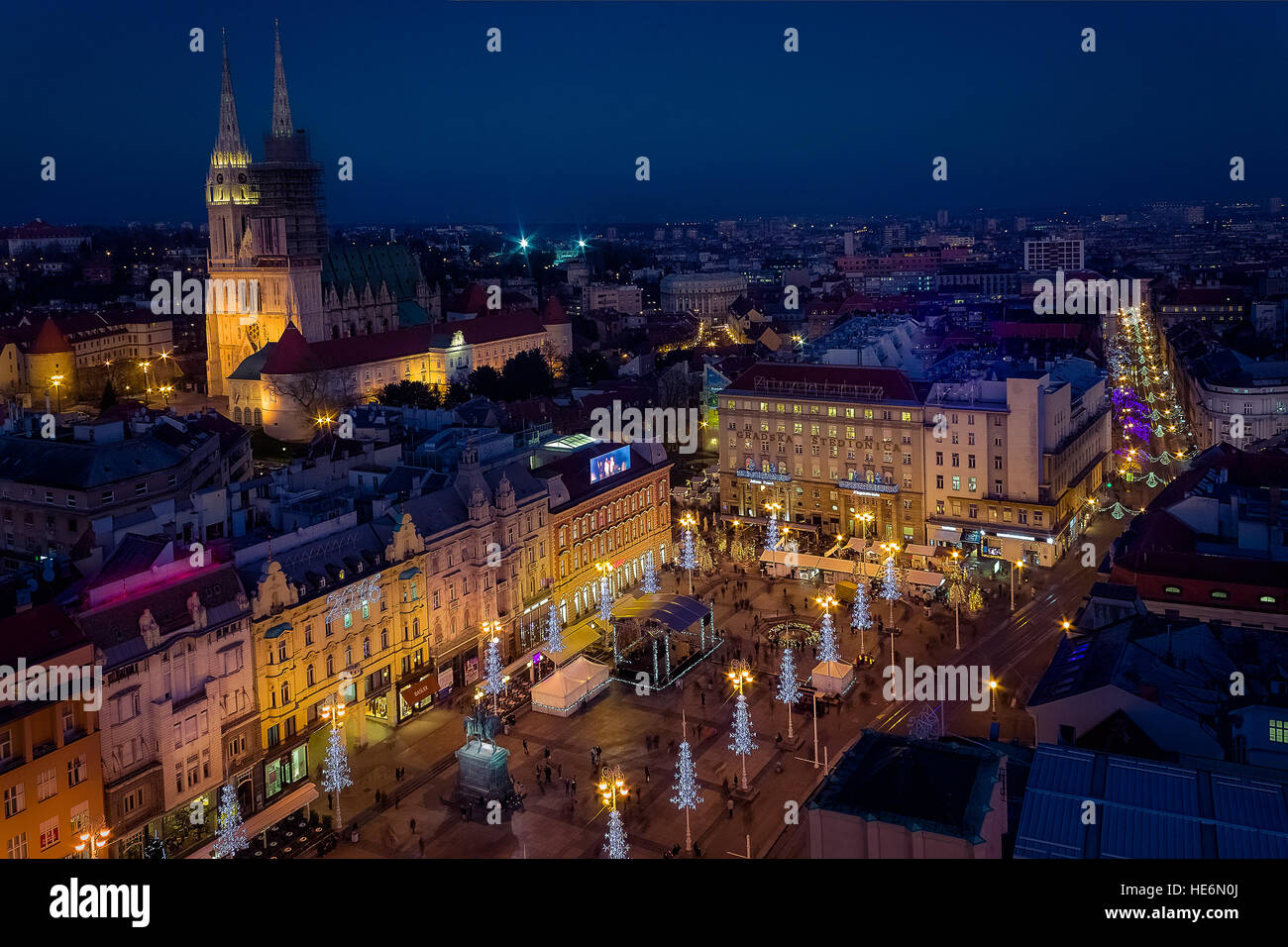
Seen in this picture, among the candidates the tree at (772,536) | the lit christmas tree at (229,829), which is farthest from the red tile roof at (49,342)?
the lit christmas tree at (229,829)

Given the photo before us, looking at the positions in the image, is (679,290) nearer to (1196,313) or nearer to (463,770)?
(1196,313)

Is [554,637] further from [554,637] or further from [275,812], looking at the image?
[275,812]

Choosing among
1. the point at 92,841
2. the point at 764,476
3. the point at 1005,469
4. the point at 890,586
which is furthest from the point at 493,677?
the point at 1005,469

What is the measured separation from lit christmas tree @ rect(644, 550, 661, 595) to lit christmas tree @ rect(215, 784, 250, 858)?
17.1 meters

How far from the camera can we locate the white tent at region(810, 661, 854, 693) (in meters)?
33.8

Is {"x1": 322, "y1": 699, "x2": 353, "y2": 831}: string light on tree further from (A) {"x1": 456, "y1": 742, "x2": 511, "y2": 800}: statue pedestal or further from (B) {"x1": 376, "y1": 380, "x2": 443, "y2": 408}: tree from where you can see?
(B) {"x1": 376, "y1": 380, "x2": 443, "y2": 408}: tree

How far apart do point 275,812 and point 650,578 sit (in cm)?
1882

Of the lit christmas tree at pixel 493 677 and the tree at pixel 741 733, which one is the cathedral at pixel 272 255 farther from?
the tree at pixel 741 733

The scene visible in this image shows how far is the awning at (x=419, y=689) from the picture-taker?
109ft

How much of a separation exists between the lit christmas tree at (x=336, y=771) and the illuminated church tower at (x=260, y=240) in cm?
5978

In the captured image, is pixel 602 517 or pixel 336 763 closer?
pixel 336 763

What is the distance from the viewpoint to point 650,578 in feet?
140

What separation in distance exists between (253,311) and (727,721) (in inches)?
2477
